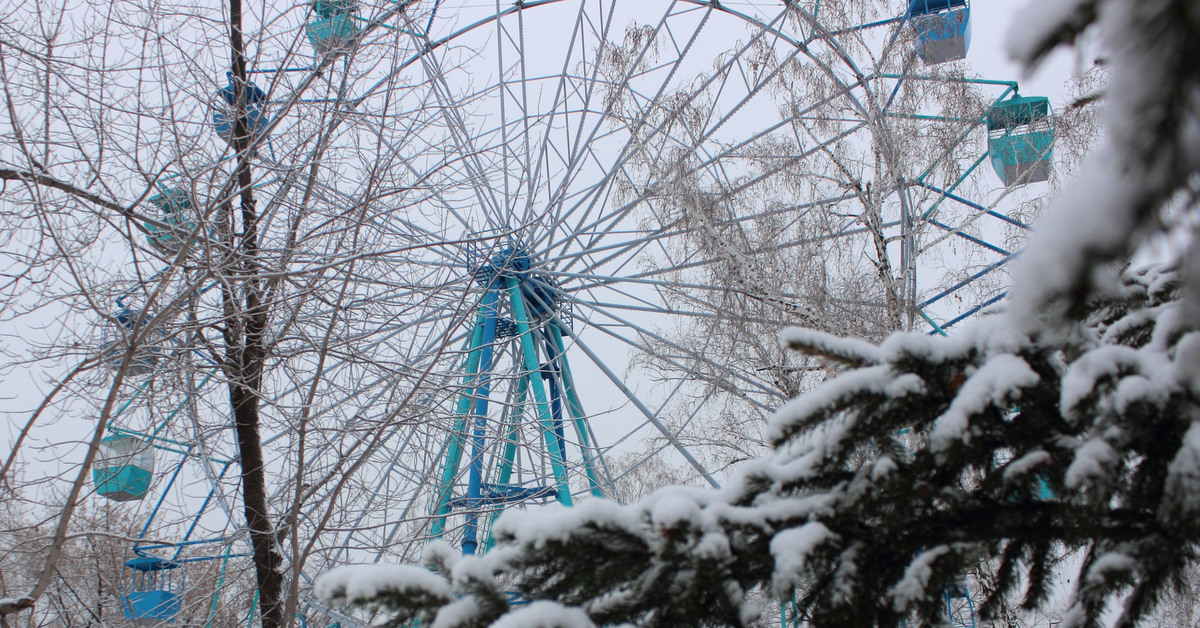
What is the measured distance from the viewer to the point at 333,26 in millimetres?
4816

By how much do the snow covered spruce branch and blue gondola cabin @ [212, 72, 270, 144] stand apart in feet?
11.1

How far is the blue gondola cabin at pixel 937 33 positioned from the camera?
912 cm

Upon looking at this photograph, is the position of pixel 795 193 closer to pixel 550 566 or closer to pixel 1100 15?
pixel 550 566

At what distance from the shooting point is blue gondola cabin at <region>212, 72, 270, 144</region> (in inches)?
172

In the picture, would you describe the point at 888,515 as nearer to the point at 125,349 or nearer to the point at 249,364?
the point at 125,349

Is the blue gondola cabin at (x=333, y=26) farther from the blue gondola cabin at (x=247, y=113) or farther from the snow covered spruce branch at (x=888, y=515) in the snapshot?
the snow covered spruce branch at (x=888, y=515)

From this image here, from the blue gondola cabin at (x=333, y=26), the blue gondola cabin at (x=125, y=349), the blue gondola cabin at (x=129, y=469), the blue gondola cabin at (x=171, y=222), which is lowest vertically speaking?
the blue gondola cabin at (x=129, y=469)

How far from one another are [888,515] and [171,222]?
12.9ft

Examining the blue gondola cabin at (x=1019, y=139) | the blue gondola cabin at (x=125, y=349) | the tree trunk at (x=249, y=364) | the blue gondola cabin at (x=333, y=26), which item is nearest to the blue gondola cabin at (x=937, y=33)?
the blue gondola cabin at (x=1019, y=139)

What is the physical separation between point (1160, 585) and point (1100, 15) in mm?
1163

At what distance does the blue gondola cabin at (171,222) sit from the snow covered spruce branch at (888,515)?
123 inches

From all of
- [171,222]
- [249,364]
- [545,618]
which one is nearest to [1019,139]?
[249,364]

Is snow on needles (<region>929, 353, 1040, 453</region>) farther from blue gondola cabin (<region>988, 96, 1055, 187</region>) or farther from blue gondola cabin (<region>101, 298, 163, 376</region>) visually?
blue gondola cabin (<region>988, 96, 1055, 187</region>)

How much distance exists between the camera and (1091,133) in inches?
340
